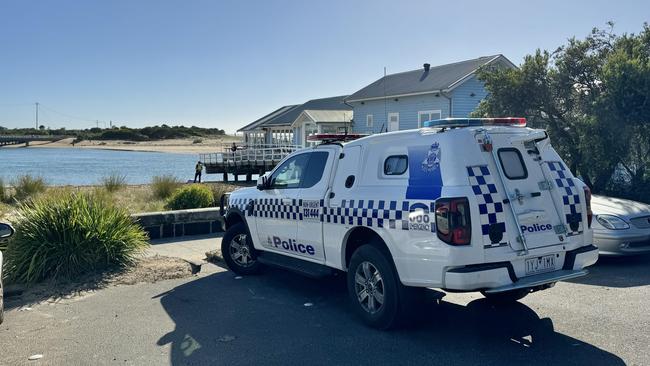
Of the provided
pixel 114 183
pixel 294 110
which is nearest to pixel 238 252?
pixel 114 183

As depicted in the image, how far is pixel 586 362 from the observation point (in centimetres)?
446

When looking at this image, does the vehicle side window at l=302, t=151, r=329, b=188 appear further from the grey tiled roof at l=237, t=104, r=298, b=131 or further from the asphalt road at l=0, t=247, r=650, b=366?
the grey tiled roof at l=237, t=104, r=298, b=131

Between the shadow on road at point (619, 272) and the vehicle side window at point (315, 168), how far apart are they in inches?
139

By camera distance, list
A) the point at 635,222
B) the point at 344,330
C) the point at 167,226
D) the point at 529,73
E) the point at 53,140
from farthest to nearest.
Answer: the point at 53,140
the point at 529,73
the point at 167,226
the point at 635,222
the point at 344,330

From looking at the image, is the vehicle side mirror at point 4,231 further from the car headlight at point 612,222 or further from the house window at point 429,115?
the house window at point 429,115

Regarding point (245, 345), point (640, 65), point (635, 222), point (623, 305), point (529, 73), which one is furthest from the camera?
point (529, 73)

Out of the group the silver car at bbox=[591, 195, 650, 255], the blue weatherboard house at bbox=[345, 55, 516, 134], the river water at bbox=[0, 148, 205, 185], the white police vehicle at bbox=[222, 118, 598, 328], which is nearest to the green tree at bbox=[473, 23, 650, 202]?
the silver car at bbox=[591, 195, 650, 255]

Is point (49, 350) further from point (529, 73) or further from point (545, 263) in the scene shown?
point (529, 73)

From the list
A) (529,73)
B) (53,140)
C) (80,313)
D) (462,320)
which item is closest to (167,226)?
(80,313)

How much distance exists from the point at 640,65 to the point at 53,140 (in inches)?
5134

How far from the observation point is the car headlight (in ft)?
25.5

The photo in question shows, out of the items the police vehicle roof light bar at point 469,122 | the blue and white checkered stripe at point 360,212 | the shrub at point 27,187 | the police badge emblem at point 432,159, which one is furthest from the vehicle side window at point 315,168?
the shrub at point 27,187

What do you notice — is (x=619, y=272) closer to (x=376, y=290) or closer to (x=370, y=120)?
(x=376, y=290)

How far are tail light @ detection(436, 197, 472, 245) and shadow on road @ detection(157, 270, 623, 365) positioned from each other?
95cm
